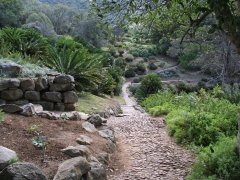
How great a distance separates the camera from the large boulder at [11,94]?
18.5 feet

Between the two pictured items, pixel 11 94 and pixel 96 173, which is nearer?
pixel 96 173

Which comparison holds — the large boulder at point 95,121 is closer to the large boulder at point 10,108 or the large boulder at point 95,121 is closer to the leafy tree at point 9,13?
the large boulder at point 10,108

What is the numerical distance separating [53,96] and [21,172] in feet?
13.8

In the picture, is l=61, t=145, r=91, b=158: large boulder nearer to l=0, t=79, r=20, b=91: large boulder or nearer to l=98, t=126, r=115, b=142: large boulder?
l=98, t=126, r=115, b=142: large boulder

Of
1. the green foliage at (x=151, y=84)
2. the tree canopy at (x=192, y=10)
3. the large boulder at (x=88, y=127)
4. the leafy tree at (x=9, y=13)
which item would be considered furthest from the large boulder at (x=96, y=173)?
the leafy tree at (x=9, y=13)

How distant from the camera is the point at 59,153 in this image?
11.0ft

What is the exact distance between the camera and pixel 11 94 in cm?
571

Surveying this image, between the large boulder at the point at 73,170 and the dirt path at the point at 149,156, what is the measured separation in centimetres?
75

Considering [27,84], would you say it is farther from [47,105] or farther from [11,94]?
[47,105]

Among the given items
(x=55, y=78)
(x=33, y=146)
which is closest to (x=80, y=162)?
(x=33, y=146)

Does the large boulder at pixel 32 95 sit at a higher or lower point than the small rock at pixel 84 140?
higher

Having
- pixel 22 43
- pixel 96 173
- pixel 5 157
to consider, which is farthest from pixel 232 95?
pixel 22 43

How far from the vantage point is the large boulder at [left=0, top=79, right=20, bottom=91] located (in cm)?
553

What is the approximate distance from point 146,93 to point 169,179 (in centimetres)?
1518
